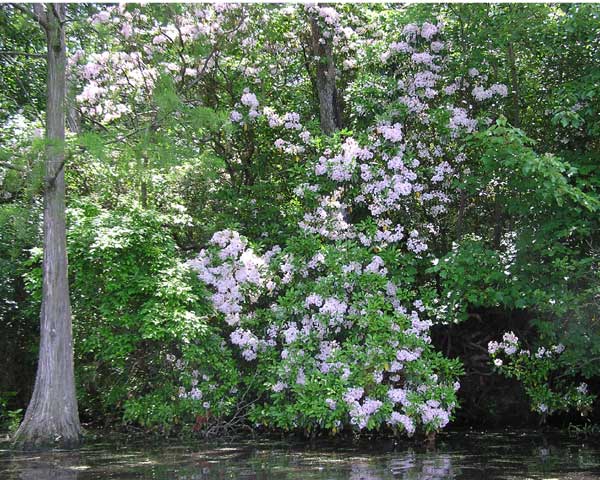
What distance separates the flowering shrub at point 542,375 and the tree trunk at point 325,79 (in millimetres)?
4343

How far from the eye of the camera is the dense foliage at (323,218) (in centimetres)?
852

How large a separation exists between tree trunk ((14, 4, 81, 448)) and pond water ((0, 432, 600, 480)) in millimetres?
408

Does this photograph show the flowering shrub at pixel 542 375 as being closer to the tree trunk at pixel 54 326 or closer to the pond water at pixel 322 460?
the pond water at pixel 322 460

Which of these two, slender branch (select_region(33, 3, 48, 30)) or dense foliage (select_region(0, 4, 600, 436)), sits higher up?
slender branch (select_region(33, 3, 48, 30))

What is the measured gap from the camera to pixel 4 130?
1085 centimetres

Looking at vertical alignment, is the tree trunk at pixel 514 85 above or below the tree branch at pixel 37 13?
below

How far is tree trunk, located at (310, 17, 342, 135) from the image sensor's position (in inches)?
447

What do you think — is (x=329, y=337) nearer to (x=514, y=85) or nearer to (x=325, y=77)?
(x=514, y=85)

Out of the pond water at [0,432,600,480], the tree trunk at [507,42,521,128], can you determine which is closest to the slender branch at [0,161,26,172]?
the pond water at [0,432,600,480]

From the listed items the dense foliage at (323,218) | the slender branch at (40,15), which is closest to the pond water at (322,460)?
the dense foliage at (323,218)

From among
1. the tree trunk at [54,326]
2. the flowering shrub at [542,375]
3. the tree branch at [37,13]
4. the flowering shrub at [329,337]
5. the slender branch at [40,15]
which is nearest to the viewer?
the flowering shrub at [329,337]

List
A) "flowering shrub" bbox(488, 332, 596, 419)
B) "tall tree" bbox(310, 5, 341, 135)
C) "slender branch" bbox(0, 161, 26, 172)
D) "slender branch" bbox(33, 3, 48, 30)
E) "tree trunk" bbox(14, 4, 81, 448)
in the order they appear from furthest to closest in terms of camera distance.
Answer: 1. "tall tree" bbox(310, 5, 341, 135)
2. "flowering shrub" bbox(488, 332, 596, 419)
3. "slender branch" bbox(33, 3, 48, 30)
4. "tree trunk" bbox(14, 4, 81, 448)
5. "slender branch" bbox(0, 161, 26, 172)

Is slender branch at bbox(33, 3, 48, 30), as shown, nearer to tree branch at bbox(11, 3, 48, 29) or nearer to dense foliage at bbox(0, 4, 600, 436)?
tree branch at bbox(11, 3, 48, 29)

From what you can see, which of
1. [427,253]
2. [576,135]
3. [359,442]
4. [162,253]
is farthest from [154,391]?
[576,135]
